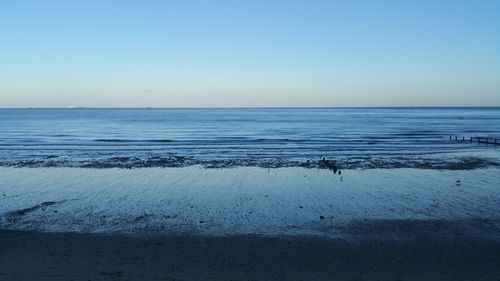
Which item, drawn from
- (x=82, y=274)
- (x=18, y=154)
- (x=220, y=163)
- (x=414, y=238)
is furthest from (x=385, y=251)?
(x=18, y=154)

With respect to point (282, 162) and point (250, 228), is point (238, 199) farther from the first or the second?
point (282, 162)

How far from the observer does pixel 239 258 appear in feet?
33.0

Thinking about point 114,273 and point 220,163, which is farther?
point 220,163

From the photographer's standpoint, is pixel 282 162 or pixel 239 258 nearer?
pixel 239 258

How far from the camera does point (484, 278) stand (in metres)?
8.88

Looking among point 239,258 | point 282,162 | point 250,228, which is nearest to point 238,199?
point 250,228

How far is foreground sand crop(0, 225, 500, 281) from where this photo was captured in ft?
29.6

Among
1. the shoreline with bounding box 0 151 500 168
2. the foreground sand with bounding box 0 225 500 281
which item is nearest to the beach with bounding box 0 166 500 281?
the foreground sand with bounding box 0 225 500 281

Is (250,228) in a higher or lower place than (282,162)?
lower

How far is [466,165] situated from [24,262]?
24.6 meters

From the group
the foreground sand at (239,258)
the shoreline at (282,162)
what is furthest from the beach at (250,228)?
the shoreline at (282,162)

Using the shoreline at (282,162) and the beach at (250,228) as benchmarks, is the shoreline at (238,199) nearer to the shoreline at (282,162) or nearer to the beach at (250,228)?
the beach at (250,228)

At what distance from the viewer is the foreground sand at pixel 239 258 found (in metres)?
9.03

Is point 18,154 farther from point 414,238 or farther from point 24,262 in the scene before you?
point 414,238
